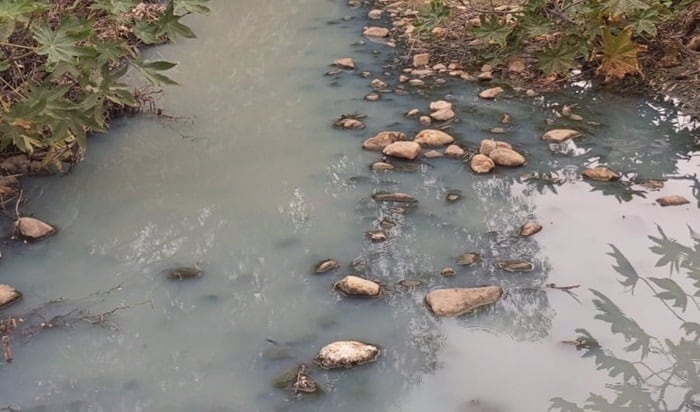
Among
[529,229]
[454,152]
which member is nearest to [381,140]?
[454,152]

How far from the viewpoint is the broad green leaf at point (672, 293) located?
2.20 m

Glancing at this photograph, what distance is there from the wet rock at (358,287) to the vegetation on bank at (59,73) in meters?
1.26

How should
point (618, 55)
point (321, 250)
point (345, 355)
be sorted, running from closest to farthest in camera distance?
point (345, 355)
point (321, 250)
point (618, 55)

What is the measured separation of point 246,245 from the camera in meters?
2.60

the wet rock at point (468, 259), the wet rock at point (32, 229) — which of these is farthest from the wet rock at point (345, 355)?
the wet rock at point (32, 229)

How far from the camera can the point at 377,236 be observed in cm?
257

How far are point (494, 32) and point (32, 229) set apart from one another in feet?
9.15

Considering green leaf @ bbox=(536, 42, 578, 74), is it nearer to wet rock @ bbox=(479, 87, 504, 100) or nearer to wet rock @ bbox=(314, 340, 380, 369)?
wet rock @ bbox=(479, 87, 504, 100)

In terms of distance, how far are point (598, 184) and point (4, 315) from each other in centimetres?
234

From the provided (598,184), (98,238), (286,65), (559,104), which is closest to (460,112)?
(559,104)

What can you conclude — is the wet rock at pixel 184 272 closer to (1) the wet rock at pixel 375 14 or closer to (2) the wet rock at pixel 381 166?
(2) the wet rock at pixel 381 166

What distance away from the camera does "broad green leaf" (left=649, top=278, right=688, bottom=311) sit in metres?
2.20

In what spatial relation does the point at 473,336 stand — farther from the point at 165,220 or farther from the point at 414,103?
the point at 414,103

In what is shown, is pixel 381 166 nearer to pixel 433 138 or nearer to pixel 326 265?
pixel 433 138
